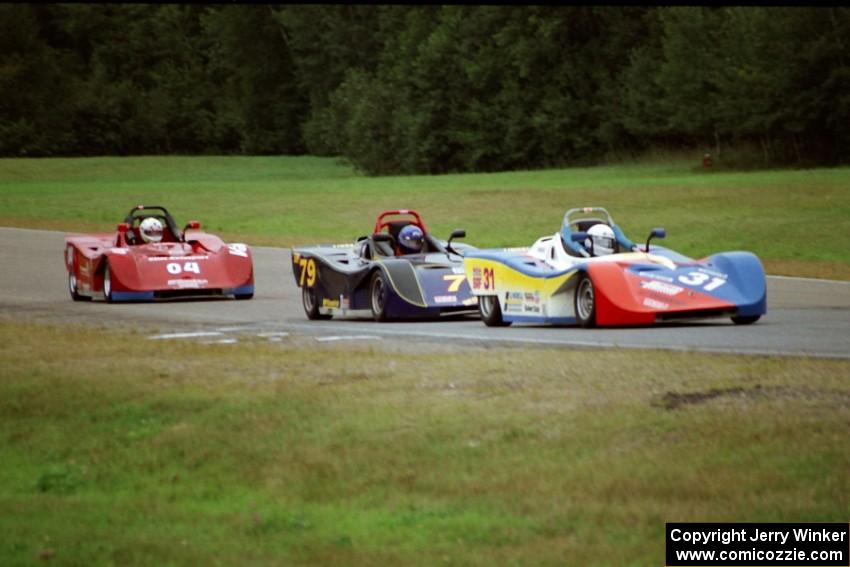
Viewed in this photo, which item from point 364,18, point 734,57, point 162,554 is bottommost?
point 162,554

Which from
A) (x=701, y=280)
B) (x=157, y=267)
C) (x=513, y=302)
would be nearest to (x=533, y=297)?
(x=513, y=302)

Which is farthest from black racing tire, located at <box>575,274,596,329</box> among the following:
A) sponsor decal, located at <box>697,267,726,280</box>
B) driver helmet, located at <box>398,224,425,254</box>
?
driver helmet, located at <box>398,224,425,254</box>

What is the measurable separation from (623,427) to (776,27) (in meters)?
53.2

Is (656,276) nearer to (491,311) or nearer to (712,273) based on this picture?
(712,273)

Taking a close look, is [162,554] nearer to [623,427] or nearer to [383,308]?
[623,427]

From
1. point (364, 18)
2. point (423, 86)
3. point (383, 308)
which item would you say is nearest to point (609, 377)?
point (383, 308)

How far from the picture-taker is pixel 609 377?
37.0 feet

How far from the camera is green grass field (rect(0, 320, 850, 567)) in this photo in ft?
24.2

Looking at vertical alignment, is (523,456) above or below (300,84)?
below

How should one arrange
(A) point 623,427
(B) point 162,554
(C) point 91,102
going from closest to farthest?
(B) point 162,554, (A) point 623,427, (C) point 91,102

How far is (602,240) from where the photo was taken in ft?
55.5

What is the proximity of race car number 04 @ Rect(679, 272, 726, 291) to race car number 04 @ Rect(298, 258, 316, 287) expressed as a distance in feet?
18.4

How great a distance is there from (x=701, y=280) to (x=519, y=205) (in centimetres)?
2798

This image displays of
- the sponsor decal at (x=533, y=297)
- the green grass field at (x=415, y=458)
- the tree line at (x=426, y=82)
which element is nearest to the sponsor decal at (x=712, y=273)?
the sponsor decal at (x=533, y=297)
